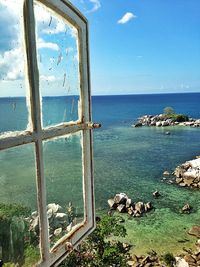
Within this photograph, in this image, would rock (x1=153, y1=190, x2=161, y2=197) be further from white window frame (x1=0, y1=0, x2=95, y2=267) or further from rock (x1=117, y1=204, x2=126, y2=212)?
white window frame (x1=0, y1=0, x2=95, y2=267)

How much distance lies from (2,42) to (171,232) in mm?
12818

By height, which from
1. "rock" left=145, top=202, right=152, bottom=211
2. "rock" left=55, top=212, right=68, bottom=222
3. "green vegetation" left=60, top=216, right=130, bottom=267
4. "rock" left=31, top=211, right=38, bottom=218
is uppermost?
"rock" left=31, top=211, right=38, bottom=218

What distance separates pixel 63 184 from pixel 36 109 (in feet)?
1.61

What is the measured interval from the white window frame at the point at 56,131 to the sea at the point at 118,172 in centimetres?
3

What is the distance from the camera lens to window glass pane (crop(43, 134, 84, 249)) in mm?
1599

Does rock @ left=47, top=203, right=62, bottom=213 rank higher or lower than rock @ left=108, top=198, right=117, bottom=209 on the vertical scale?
higher

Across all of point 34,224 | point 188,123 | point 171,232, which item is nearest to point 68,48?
point 34,224

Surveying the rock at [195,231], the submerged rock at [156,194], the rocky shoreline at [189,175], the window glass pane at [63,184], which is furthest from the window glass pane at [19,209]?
the rocky shoreline at [189,175]

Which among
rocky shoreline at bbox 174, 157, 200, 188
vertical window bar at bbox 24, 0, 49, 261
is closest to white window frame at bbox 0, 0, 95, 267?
vertical window bar at bbox 24, 0, 49, 261

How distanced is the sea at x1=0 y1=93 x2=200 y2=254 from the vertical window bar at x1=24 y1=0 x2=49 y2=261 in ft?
0.10

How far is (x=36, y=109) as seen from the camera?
144 cm

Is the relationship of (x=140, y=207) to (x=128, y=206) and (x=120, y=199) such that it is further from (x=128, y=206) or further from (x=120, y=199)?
(x=120, y=199)

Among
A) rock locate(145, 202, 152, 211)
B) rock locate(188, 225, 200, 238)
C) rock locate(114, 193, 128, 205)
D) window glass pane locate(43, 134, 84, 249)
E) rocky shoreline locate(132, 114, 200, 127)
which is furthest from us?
rocky shoreline locate(132, 114, 200, 127)

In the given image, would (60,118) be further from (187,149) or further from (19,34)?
(187,149)
